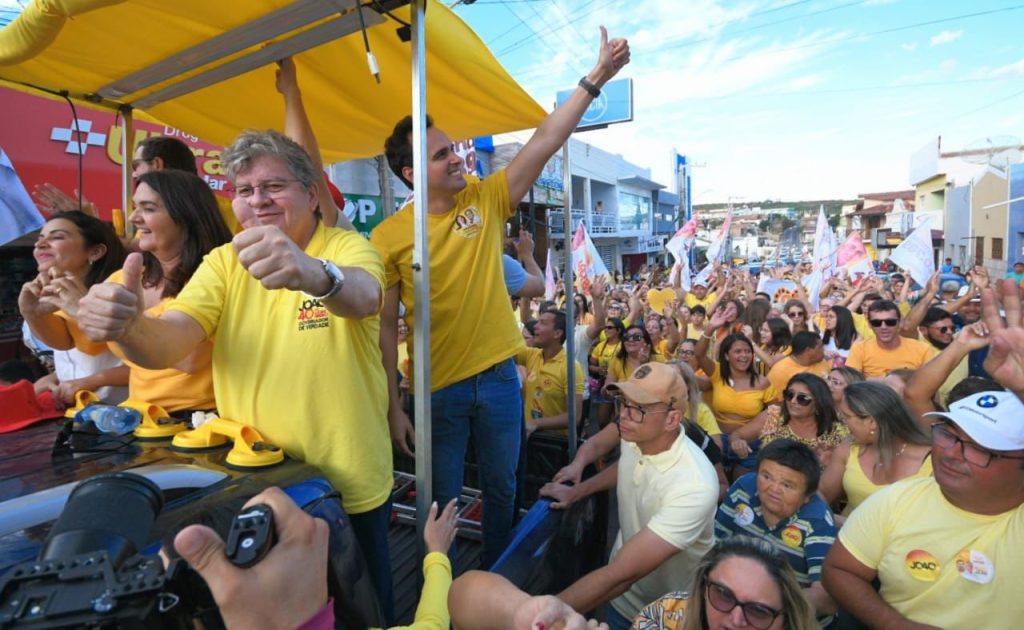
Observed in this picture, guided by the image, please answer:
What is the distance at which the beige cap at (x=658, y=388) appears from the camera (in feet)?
7.97

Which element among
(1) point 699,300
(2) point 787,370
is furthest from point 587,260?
(1) point 699,300

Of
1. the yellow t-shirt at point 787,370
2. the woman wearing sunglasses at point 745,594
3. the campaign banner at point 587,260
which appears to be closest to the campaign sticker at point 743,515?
the woman wearing sunglasses at point 745,594

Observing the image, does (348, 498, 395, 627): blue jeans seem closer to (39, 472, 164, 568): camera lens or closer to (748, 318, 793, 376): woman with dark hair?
(39, 472, 164, 568): camera lens

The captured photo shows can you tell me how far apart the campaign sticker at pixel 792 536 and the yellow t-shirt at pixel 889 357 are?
2908 millimetres

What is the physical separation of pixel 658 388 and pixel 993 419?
1.12m

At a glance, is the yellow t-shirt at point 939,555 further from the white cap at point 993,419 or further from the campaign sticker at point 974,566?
the white cap at point 993,419

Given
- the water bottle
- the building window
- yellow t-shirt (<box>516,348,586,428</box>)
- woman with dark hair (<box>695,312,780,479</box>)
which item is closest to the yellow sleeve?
the water bottle

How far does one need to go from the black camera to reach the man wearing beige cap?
5.01 ft

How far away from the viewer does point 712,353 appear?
229 inches

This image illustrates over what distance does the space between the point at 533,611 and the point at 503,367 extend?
1.25 m

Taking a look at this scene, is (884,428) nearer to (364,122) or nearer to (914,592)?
(914,592)

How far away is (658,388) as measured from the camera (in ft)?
8.02

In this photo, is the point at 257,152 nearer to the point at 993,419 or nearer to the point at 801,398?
the point at 993,419

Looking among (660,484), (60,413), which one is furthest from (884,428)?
(60,413)
